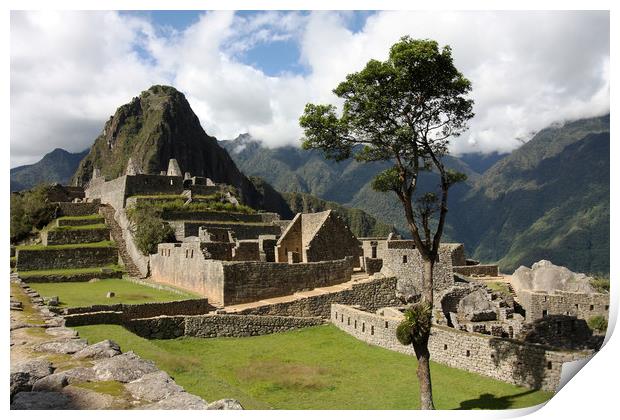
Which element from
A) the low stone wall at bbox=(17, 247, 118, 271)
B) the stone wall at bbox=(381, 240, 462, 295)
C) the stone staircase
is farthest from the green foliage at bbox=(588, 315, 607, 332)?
the low stone wall at bbox=(17, 247, 118, 271)

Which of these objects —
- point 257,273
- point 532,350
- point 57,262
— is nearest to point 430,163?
point 532,350

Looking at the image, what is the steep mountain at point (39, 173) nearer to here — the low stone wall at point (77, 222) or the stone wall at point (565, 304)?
the low stone wall at point (77, 222)

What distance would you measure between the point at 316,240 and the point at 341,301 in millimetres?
5061

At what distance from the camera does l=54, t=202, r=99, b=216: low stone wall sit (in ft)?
108

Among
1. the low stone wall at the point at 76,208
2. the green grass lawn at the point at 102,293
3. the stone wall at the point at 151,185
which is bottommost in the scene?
the green grass lawn at the point at 102,293

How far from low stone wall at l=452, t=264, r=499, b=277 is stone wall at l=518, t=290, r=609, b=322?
7241mm

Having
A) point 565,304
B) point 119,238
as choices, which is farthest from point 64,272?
point 565,304

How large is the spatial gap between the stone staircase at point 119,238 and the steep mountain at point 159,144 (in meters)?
78.5

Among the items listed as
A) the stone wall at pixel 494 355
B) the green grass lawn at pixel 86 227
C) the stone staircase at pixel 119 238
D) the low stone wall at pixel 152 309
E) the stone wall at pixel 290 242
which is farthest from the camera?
the green grass lawn at pixel 86 227

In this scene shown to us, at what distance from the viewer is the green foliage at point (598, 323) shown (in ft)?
53.2

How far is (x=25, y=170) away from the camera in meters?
33.2

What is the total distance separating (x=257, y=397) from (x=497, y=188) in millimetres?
93949

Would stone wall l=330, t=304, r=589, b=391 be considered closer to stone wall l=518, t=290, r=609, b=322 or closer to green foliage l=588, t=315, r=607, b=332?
green foliage l=588, t=315, r=607, b=332

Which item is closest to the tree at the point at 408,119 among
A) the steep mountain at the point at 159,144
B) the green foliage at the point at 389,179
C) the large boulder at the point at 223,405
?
the green foliage at the point at 389,179
